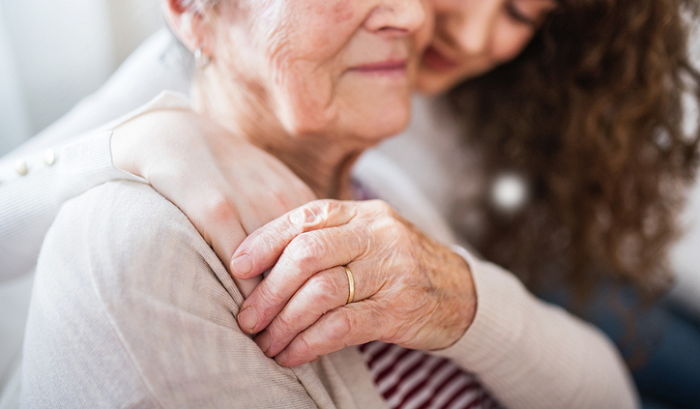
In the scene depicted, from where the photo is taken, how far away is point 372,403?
0.73m

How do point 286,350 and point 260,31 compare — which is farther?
point 260,31

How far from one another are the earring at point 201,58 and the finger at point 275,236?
317 millimetres

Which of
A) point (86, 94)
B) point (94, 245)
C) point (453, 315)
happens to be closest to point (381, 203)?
point (453, 315)

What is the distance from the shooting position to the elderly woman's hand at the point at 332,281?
612 mm

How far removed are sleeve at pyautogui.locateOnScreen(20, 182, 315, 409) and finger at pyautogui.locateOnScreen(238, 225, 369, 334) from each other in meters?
0.02

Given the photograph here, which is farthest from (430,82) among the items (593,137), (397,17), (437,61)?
(397,17)

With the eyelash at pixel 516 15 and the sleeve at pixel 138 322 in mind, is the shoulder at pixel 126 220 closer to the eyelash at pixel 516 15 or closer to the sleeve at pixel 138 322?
the sleeve at pixel 138 322

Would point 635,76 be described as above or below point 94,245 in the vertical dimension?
below

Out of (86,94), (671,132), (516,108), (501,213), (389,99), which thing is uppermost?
(86,94)

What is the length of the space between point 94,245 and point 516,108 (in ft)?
3.78

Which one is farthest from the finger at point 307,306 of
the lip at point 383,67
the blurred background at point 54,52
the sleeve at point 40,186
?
the blurred background at point 54,52

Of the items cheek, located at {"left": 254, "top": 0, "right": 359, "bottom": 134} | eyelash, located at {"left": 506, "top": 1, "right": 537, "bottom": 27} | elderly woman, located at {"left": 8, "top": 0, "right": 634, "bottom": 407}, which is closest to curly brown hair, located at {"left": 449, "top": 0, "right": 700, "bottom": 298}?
eyelash, located at {"left": 506, "top": 1, "right": 537, "bottom": 27}

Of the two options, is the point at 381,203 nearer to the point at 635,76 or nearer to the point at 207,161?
the point at 207,161

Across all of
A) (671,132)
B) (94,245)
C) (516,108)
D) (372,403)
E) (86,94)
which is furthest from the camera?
(516,108)
